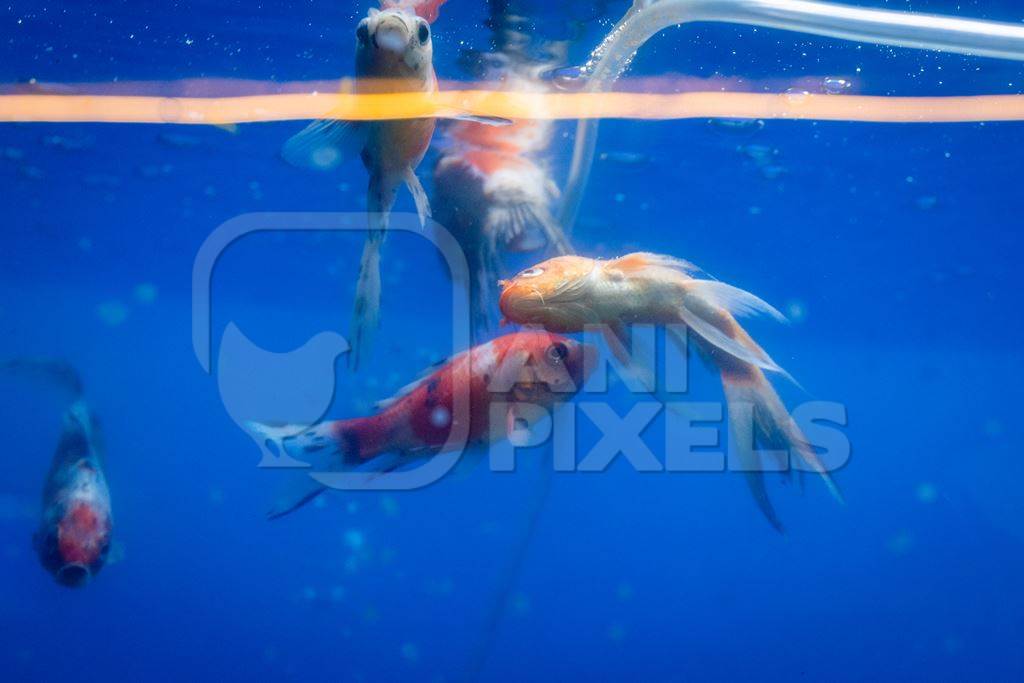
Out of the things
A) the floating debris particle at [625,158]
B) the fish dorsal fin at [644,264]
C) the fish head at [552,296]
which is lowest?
the fish head at [552,296]

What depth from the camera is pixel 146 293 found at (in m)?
17.7

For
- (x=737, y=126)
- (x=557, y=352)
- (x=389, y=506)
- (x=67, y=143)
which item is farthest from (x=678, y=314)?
(x=389, y=506)

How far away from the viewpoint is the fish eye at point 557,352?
470cm

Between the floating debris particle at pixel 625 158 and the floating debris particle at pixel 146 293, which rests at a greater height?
the floating debris particle at pixel 625 158

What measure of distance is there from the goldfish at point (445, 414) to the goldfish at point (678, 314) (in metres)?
1.14

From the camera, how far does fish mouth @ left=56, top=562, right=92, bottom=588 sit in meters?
6.17

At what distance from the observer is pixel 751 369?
158 inches

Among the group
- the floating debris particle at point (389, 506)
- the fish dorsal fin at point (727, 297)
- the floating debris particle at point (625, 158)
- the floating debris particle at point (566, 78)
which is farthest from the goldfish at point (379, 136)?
the floating debris particle at point (389, 506)

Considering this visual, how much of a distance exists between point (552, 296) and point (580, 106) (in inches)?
173

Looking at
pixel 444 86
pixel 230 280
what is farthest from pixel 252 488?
pixel 444 86

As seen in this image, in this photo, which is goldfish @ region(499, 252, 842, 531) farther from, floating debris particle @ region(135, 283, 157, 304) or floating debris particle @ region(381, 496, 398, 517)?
floating debris particle @ region(135, 283, 157, 304)

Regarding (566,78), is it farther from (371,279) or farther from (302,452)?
(302,452)

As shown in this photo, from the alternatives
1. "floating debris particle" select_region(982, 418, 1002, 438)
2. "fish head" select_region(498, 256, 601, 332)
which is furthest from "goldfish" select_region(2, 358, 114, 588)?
"floating debris particle" select_region(982, 418, 1002, 438)

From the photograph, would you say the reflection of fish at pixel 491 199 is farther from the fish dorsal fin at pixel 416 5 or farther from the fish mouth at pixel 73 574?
the fish mouth at pixel 73 574
